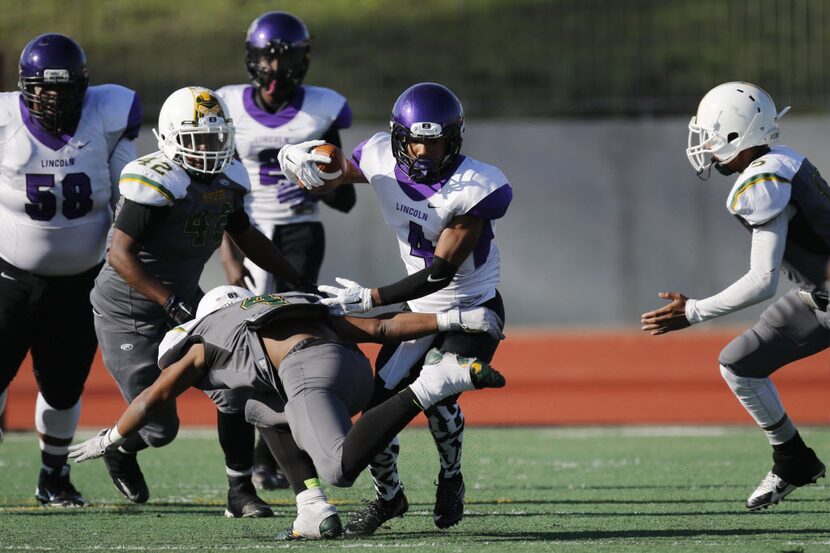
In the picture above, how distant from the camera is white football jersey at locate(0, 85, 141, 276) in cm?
581

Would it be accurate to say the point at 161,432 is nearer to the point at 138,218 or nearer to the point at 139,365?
the point at 139,365

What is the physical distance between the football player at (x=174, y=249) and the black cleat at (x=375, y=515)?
0.62 m

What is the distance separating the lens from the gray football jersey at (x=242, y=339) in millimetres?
4789

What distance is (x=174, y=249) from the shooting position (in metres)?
5.52

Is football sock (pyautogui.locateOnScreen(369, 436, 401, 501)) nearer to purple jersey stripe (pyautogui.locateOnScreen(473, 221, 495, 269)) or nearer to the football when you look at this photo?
purple jersey stripe (pyautogui.locateOnScreen(473, 221, 495, 269))

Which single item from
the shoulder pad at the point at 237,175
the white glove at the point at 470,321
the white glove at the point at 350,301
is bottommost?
the white glove at the point at 470,321

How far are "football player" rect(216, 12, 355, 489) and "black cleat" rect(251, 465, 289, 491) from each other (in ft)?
0.22

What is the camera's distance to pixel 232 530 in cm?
500

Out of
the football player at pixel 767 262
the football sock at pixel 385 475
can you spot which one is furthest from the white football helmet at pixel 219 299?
the football player at pixel 767 262

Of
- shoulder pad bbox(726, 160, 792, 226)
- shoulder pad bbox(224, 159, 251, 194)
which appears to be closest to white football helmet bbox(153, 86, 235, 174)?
shoulder pad bbox(224, 159, 251, 194)

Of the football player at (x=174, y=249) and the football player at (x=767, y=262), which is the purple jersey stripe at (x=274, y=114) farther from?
the football player at (x=767, y=262)

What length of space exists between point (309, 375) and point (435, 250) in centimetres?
82

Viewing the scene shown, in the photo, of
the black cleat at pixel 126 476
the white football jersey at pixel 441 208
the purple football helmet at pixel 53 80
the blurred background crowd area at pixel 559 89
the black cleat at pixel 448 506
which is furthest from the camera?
the blurred background crowd area at pixel 559 89

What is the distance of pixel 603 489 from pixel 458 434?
1.54m
